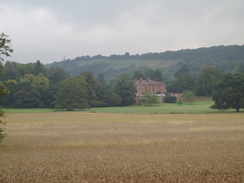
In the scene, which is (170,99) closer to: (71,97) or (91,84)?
(91,84)

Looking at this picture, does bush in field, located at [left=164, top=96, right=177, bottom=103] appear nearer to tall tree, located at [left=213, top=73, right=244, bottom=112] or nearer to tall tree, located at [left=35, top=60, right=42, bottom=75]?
tall tree, located at [left=213, top=73, right=244, bottom=112]

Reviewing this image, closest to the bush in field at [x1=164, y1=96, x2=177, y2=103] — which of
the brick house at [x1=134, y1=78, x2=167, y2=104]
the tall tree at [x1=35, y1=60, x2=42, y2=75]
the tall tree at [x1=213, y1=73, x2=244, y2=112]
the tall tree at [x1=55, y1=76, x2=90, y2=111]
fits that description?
the brick house at [x1=134, y1=78, x2=167, y2=104]

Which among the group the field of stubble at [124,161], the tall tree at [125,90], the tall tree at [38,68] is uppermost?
the tall tree at [38,68]

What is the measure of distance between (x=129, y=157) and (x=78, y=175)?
14.7 ft

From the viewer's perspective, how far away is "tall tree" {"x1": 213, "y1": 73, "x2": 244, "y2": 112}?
6675 centimetres

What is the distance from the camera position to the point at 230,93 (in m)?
66.8

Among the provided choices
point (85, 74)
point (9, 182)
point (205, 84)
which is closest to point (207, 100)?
point (205, 84)

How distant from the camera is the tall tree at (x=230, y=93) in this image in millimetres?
66750

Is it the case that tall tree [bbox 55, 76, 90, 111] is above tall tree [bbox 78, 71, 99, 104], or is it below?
below

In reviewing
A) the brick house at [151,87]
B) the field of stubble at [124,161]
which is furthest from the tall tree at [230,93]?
the brick house at [151,87]

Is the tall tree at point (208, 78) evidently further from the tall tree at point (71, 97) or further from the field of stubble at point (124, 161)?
the field of stubble at point (124, 161)

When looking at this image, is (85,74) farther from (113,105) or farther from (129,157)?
(129,157)

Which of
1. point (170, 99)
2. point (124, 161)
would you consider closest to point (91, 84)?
point (170, 99)

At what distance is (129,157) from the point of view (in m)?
17.2
